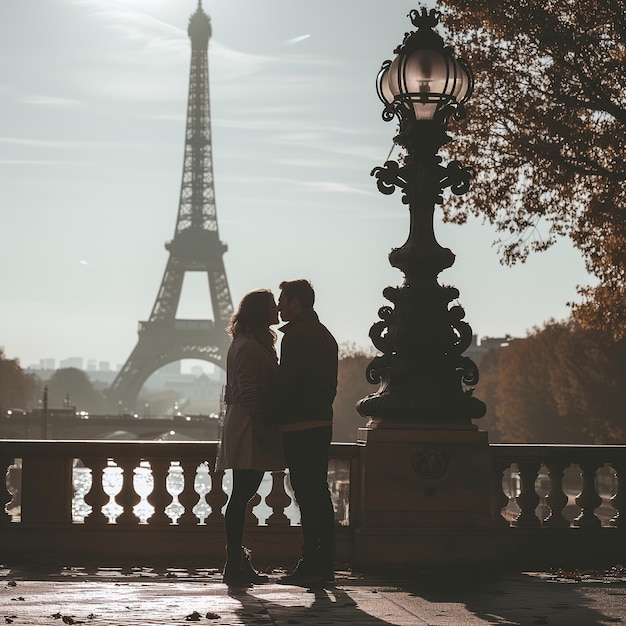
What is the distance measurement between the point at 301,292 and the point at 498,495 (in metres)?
2.74

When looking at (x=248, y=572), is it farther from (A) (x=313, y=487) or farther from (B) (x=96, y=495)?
(B) (x=96, y=495)

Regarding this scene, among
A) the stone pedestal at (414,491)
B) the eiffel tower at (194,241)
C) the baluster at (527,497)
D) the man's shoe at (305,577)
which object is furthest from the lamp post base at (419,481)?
the eiffel tower at (194,241)

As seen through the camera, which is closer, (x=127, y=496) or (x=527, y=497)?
(x=527, y=497)

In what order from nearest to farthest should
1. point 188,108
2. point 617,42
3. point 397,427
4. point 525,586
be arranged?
point 525,586 → point 397,427 → point 617,42 → point 188,108

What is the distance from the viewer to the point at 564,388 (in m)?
58.8

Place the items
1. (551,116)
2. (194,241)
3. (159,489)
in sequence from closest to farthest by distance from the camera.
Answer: (159,489)
(551,116)
(194,241)

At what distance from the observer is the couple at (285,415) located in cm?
866

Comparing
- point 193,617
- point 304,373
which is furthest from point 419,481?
point 193,617

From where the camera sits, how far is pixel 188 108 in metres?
95.6

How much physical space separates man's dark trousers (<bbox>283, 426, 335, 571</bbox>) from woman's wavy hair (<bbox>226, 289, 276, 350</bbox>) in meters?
0.71

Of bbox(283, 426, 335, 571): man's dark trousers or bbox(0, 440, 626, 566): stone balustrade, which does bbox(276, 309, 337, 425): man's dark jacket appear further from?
bbox(0, 440, 626, 566): stone balustrade

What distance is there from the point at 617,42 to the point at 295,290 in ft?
31.2

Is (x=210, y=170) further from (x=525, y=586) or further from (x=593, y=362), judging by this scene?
(x=525, y=586)

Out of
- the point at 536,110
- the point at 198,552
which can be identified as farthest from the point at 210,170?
the point at 198,552
